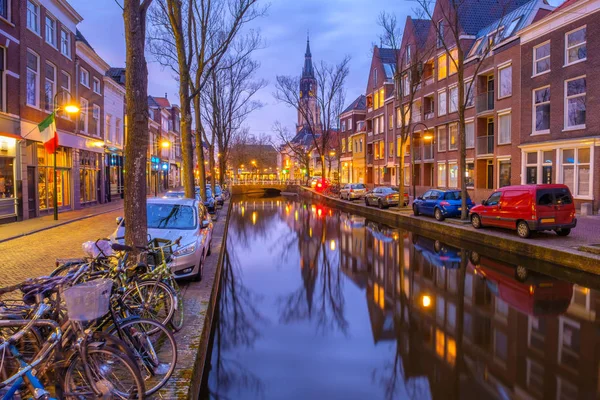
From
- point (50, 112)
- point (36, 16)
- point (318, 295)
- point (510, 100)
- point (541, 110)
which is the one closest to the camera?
point (318, 295)

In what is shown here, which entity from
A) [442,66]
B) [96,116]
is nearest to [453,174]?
[442,66]

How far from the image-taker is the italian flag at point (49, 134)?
19.5m

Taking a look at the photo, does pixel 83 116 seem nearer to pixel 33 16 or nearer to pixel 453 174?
pixel 33 16

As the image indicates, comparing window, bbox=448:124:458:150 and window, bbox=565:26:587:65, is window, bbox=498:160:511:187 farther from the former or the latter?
window, bbox=565:26:587:65

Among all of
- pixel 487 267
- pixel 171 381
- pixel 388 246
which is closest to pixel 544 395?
pixel 171 381

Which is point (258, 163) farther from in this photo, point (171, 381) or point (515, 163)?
point (171, 381)

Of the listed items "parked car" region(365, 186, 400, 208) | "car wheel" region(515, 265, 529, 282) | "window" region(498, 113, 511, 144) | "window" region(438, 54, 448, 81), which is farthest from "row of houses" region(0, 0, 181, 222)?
"window" region(438, 54, 448, 81)

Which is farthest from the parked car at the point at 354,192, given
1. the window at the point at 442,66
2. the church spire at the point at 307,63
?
the church spire at the point at 307,63

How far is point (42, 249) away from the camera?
41.8ft

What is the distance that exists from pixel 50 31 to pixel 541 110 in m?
25.5

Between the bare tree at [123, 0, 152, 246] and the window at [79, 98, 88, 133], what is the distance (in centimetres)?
2445

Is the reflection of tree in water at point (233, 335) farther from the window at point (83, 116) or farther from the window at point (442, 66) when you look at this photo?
the window at point (442, 66)

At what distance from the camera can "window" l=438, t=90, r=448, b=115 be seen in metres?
37.1

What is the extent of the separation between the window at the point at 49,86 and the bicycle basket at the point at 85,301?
2238cm
